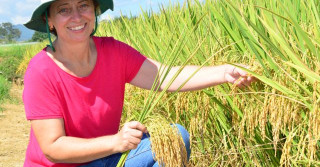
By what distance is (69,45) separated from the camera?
1.96 metres

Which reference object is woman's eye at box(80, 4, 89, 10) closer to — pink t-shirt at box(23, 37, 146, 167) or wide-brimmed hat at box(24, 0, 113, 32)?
wide-brimmed hat at box(24, 0, 113, 32)

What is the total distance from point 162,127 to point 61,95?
64 cm

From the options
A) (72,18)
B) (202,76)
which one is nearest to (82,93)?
(72,18)

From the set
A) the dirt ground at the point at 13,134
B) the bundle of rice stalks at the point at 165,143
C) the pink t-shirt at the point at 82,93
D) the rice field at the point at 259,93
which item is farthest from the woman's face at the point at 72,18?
the dirt ground at the point at 13,134

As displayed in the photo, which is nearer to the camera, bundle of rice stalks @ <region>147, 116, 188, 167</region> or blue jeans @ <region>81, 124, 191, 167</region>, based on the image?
bundle of rice stalks @ <region>147, 116, 188, 167</region>

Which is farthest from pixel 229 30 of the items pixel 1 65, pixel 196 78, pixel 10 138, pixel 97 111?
pixel 1 65

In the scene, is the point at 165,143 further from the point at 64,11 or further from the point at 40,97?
the point at 64,11

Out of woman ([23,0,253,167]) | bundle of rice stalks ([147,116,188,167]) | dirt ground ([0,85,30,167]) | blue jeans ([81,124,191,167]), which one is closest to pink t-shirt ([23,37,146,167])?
woman ([23,0,253,167])

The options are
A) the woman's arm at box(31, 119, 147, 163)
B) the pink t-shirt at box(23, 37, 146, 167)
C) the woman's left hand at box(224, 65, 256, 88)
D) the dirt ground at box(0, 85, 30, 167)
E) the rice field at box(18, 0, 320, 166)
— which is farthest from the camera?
the dirt ground at box(0, 85, 30, 167)

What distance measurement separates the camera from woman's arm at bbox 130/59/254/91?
70.7 inches

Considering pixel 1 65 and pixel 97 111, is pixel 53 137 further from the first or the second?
pixel 1 65

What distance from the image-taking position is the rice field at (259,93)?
1.40m

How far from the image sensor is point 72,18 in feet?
6.14

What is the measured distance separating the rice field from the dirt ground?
1792 millimetres
